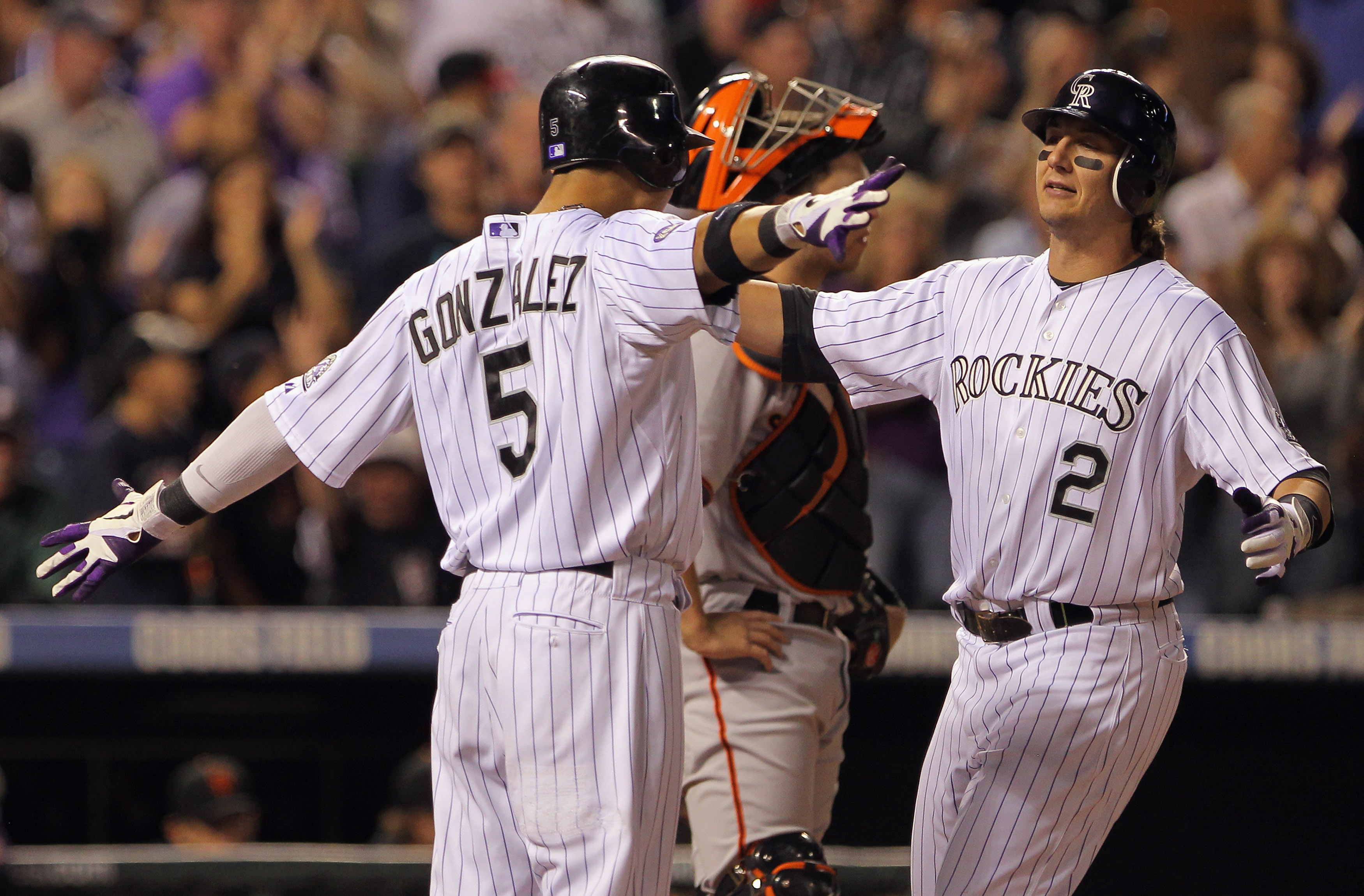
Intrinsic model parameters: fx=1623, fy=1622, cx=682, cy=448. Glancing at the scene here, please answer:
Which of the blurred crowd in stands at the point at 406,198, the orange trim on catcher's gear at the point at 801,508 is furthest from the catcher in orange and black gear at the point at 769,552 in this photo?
the blurred crowd in stands at the point at 406,198

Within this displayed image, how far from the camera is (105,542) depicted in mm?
3145

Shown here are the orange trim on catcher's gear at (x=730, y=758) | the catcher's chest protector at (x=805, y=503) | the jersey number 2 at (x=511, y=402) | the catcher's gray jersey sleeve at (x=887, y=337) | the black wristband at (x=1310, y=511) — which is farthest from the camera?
the catcher's chest protector at (x=805, y=503)

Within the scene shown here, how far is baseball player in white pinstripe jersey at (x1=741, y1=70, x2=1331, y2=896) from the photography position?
277cm

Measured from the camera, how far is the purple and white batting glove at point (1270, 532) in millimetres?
2416

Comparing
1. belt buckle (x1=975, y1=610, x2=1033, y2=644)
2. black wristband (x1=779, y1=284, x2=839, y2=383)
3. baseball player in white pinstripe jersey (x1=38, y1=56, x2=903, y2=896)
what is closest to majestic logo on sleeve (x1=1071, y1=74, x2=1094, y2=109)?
black wristband (x1=779, y1=284, x2=839, y2=383)

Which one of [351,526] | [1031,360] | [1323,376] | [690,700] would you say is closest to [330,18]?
[351,526]

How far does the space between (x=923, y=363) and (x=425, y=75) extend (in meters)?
5.11

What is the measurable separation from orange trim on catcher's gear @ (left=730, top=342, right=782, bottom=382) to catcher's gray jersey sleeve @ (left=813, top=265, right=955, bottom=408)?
0.84 ft

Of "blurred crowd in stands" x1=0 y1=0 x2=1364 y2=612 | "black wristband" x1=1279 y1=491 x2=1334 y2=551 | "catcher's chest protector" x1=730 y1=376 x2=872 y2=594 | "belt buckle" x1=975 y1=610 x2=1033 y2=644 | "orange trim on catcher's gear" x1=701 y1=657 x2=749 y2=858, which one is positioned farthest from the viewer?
"blurred crowd in stands" x1=0 y1=0 x2=1364 y2=612

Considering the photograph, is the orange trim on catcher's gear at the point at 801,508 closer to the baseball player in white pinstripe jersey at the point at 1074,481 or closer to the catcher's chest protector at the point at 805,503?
the catcher's chest protector at the point at 805,503

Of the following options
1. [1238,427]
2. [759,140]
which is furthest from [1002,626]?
[759,140]

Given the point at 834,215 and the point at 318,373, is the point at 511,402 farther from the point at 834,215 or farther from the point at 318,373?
the point at 834,215

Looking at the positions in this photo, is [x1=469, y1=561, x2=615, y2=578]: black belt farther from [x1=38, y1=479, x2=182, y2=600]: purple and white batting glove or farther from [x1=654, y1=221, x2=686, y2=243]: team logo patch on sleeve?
[x1=38, y1=479, x2=182, y2=600]: purple and white batting glove

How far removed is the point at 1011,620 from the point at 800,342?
25.1 inches
